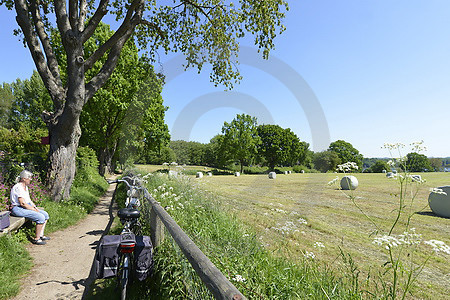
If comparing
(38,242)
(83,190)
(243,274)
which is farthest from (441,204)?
(83,190)

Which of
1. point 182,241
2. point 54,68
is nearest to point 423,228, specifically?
point 182,241

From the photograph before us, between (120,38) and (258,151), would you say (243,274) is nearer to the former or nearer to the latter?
(120,38)

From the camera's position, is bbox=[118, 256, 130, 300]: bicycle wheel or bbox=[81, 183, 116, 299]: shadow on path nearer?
bbox=[118, 256, 130, 300]: bicycle wheel

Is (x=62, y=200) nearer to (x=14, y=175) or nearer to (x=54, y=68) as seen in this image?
(x=14, y=175)

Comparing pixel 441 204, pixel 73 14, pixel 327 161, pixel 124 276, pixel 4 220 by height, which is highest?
pixel 73 14

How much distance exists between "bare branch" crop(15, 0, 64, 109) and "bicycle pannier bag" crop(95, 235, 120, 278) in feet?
23.2

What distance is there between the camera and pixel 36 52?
8.02m

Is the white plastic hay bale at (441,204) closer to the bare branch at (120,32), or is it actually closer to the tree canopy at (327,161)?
the bare branch at (120,32)

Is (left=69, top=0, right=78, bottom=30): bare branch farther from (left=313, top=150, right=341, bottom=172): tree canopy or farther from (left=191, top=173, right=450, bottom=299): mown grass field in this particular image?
(left=313, top=150, right=341, bottom=172): tree canopy

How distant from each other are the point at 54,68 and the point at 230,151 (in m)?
40.7

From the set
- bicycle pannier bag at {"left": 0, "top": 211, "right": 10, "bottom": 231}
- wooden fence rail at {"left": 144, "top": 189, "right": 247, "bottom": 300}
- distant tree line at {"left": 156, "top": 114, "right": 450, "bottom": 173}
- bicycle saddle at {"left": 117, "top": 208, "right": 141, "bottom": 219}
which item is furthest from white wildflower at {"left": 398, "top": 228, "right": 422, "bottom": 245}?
distant tree line at {"left": 156, "top": 114, "right": 450, "bottom": 173}

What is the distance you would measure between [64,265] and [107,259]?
2369mm

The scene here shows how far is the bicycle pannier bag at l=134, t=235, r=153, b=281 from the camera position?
3447 mm

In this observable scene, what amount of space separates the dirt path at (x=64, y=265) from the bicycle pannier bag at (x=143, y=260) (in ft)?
4.32
